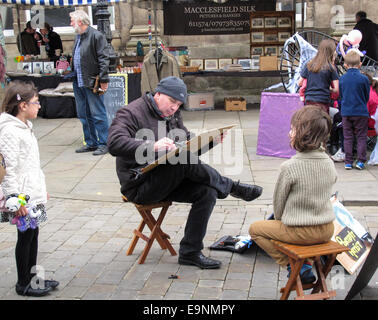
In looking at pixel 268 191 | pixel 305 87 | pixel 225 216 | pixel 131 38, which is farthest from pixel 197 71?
pixel 225 216

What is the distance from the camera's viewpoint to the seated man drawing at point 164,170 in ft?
13.9

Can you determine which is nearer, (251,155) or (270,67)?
(251,155)

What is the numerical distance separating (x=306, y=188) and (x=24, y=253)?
6.53ft

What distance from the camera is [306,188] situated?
3555mm

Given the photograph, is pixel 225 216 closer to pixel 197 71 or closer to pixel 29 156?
pixel 29 156

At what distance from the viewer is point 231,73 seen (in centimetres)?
1184

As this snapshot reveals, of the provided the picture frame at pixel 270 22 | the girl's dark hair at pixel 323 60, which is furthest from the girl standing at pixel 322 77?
the picture frame at pixel 270 22

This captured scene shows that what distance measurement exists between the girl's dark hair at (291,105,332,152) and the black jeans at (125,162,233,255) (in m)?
0.98

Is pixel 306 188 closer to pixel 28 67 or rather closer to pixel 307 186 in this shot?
pixel 307 186

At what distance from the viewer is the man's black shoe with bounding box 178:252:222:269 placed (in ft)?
14.6

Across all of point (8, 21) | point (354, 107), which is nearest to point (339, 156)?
point (354, 107)

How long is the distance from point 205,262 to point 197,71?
8.10 m

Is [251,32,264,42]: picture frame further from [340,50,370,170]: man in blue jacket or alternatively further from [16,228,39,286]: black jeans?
[16,228,39,286]: black jeans

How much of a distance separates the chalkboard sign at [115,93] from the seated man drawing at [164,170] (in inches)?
190
